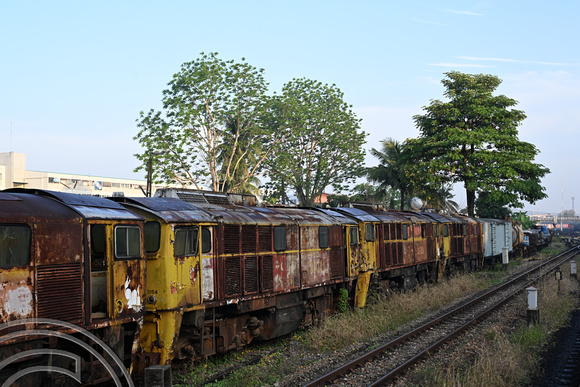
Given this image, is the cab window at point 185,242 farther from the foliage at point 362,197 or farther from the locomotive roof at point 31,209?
the foliage at point 362,197

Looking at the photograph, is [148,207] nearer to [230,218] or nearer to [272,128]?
[230,218]

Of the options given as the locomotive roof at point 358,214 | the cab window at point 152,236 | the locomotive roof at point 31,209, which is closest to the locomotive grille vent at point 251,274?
the cab window at point 152,236

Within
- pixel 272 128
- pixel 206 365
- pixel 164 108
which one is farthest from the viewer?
pixel 272 128

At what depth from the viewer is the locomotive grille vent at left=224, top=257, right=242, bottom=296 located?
11414 mm

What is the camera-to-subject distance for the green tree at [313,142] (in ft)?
127

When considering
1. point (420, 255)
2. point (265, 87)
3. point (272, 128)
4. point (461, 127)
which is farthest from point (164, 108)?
point (461, 127)

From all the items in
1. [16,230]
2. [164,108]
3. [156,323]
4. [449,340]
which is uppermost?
[164,108]

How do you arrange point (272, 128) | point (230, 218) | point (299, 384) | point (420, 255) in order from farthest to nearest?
1. point (272, 128)
2. point (420, 255)
3. point (230, 218)
4. point (299, 384)

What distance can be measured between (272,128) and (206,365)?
103 feet

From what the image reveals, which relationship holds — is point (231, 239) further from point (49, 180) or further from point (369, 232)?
point (49, 180)

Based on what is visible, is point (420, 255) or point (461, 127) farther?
point (461, 127)

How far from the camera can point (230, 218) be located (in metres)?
11.7

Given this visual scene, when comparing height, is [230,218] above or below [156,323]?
above

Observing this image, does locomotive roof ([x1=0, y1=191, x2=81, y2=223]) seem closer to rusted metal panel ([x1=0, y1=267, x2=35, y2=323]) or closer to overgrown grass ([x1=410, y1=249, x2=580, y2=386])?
rusted metal panel ([x1=0, y1=267, x2=35, y2=323])
